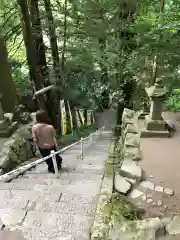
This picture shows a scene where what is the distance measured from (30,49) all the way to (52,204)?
7058mm

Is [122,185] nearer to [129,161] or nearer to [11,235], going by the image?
[129,161]

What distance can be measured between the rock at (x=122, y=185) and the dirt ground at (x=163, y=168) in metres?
0.44

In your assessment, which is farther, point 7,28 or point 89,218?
point 7,28

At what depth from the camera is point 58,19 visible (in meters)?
11.8

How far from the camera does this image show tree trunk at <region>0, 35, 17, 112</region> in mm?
9852

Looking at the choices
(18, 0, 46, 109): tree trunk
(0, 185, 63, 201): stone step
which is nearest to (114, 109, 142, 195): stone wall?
(0, 185, 63, 201): stone step

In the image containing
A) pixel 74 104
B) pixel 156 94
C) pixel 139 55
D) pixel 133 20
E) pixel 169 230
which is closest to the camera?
pixel 169 230

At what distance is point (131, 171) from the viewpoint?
5.54 meters

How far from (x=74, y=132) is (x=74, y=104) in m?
1.86

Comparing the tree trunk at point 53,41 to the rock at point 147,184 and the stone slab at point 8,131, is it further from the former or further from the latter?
the rock at point 147,184

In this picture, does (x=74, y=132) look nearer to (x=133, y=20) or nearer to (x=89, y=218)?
(x=133, y=20)

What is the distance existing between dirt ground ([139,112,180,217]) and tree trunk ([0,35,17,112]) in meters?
5.31

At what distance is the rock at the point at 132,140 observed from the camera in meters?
6.93

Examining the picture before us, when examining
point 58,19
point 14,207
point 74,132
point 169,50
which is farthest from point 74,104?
point 14,207
